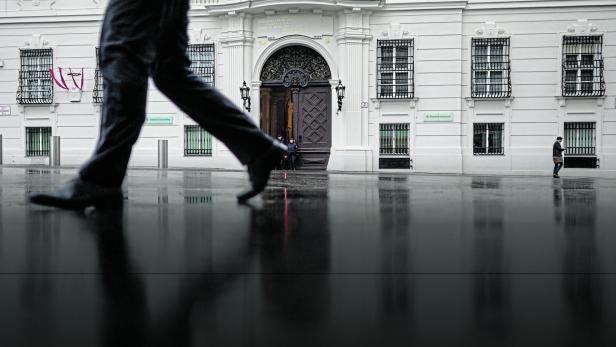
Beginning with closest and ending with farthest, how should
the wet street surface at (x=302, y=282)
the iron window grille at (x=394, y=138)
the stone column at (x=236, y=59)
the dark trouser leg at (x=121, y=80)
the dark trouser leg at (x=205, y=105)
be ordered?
1. the wet street surface at (x=302, y=282)
2. the dark trouser leg at (x=121, y=80)
3. the dark trouser leg at (x=205, y=105)
4. the iron window grille at (x=394, y=138)
5. the stone column at (x=236, y=59)

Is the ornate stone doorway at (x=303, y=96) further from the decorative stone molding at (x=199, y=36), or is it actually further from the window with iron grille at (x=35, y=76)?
the window with iron grille at (x=35, y=76)

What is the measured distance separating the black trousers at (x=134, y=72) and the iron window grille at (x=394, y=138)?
20.7 m

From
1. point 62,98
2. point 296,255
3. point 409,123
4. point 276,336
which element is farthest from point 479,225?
point 62,98

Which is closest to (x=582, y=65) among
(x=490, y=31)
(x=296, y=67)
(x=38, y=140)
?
(x=490, y=31)

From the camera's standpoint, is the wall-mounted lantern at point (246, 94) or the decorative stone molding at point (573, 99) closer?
the decorative stone molding at point (573, 99)

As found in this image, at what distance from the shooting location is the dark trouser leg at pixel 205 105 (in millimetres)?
3033

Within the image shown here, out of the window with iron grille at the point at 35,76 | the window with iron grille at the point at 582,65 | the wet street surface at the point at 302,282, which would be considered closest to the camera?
the wet street surface at the point at 302,282

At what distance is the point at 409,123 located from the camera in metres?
23.4

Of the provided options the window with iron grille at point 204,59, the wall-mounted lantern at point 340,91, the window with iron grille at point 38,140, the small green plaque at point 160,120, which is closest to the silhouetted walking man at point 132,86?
the wall-mounted lantern at point 340,91

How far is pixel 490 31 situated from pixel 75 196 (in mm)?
22786

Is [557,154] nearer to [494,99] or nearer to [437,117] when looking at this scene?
[494,99]

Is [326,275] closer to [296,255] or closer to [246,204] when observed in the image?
[296,255]

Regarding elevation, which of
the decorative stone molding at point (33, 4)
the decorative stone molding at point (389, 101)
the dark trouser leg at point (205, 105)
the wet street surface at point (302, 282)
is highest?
the decorative stone molding at point (33, 4)

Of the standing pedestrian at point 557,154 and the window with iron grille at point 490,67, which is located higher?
the window with iron grille at point 490,67
